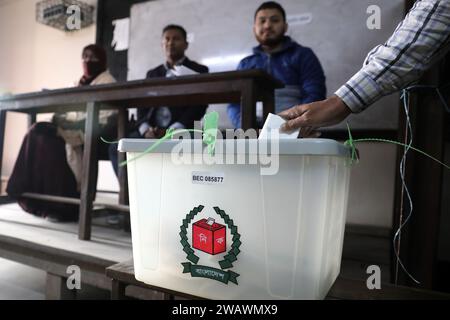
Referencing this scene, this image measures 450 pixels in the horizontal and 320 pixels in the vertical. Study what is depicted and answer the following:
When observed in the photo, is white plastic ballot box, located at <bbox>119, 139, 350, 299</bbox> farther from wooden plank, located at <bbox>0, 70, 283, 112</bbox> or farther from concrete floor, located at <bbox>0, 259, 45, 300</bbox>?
concrete floor, located at <bbox>0, 259, 45, 300</bbox>

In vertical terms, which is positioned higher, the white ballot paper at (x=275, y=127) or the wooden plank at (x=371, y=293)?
the white ballot paper at (x=275, y=127)

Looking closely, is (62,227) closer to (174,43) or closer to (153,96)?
(153,96)

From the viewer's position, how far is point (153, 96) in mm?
1090

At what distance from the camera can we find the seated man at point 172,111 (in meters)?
1.64

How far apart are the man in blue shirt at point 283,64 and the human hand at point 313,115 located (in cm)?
88

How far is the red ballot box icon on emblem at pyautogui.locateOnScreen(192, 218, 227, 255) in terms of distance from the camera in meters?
0.47

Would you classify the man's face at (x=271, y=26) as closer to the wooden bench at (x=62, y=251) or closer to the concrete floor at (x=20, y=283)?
the wooden bench at (x=62, y=251)

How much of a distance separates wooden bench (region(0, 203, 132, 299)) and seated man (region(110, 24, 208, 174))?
0.48 meters

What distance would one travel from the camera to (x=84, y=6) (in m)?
2.91

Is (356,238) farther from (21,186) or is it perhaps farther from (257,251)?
(21,186)
